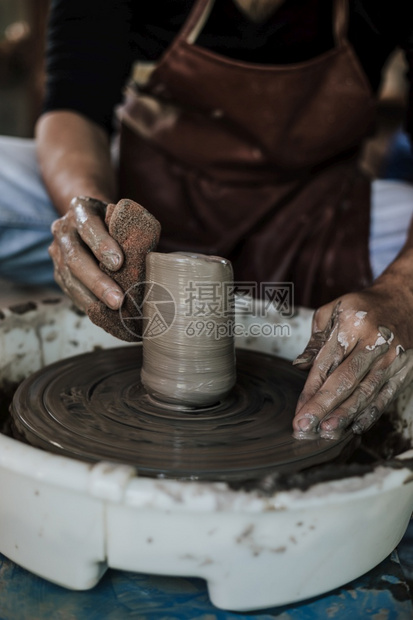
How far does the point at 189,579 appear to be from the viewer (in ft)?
3.28

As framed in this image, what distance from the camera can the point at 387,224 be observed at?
79.0 inches

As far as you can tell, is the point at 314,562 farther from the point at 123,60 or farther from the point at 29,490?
the point at 123,60

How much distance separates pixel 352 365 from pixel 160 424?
326 millimetres

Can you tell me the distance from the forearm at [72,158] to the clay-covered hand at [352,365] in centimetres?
75

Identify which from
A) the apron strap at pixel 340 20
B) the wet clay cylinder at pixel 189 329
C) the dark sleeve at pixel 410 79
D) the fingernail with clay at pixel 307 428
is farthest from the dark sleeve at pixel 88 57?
the fingernail with clay at pixel 307 428

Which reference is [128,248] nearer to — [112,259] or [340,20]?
[112,259]

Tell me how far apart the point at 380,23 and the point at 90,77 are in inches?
34.9

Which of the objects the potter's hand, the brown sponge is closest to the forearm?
the potter's hand

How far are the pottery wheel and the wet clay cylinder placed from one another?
42mm

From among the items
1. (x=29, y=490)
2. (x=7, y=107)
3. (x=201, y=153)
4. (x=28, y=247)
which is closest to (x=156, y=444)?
(x=29, y=490)

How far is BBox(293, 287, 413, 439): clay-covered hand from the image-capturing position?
3.35 ft

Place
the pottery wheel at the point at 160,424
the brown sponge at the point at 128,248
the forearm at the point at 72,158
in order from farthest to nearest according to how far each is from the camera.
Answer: the forearm at the point at 72,158 → the brown sponge at the point at 128,248 → the pottery wheel at the point at 160,424

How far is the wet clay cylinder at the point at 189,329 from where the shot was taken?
1.04 meters

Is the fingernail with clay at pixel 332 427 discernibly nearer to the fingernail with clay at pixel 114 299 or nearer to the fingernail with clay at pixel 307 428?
the fingernail with clay at pixel 307 428
